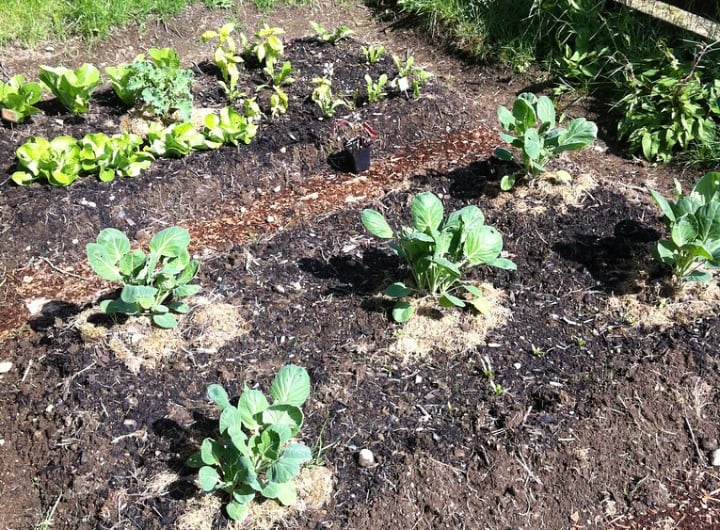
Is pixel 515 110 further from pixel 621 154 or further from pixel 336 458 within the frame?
pixel 336 458

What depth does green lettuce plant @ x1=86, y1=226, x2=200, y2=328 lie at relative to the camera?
3.30 m

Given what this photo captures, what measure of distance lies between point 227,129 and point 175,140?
0.34 meters

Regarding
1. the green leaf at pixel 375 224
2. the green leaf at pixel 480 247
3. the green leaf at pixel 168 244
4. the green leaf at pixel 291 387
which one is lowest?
the green leaf at pixel 291 387

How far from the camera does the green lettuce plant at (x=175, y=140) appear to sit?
4492 mm

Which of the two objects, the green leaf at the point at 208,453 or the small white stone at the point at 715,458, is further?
the small white stone at the point at 715,458

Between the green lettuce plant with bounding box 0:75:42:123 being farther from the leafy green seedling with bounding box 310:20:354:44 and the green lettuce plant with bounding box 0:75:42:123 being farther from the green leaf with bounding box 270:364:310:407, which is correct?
the green leaf with bounding box 270:364:310:407

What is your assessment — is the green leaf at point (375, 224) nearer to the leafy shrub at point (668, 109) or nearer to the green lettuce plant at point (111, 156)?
the green lettuce plant at point (111, 156)

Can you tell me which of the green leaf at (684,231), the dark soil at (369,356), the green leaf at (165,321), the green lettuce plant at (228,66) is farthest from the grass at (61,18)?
the green leaf at (684,231)

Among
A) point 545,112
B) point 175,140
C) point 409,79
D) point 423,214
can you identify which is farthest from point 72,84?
point 545,112

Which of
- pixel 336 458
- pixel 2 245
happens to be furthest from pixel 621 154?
pixel 2 245

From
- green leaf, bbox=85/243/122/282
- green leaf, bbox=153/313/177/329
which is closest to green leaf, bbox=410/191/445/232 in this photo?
green leaf, bbox=153/313/177/329

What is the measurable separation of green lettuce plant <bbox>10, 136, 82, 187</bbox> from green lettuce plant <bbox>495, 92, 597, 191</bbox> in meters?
2.50

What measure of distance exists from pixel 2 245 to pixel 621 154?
3975mm

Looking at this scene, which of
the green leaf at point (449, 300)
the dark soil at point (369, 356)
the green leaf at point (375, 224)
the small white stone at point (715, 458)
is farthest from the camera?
the green leaf at point (375, 224)
